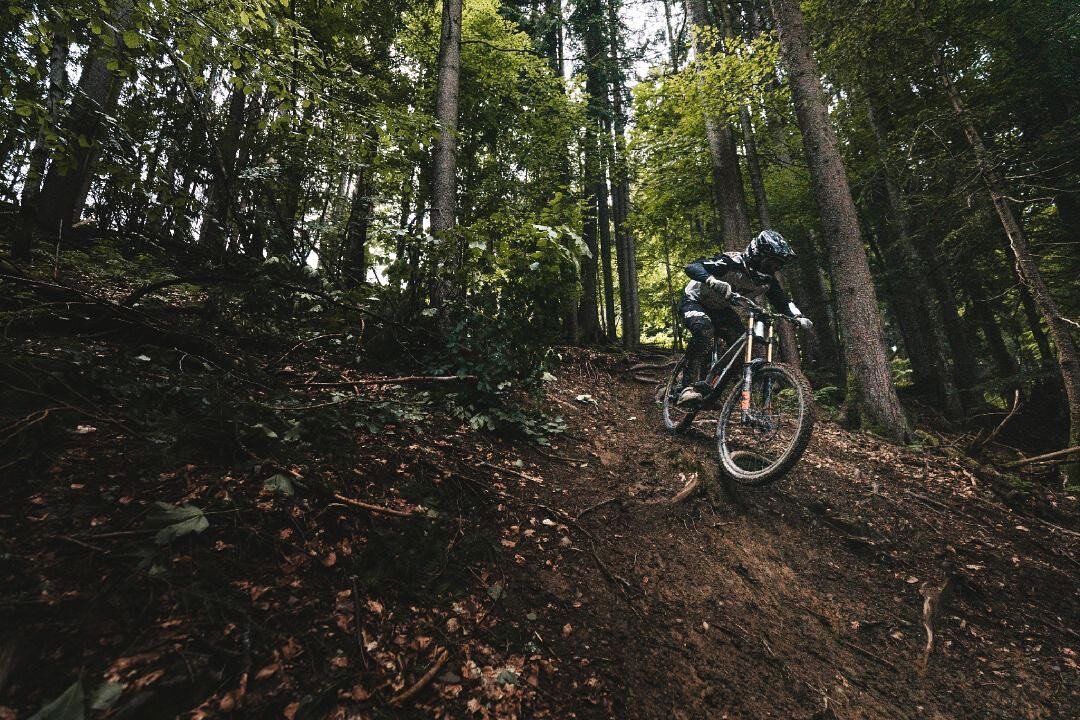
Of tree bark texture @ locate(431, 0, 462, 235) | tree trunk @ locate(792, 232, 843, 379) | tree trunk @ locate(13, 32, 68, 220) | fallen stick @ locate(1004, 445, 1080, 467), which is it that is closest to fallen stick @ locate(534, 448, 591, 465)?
tree bark texture @ locate(431, 0, 462, 235)

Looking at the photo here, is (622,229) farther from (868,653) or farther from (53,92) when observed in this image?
(868,653)

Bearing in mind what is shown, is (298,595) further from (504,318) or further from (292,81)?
(292,81)

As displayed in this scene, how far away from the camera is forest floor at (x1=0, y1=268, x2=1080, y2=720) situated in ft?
4.65

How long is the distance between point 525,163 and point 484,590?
1032cm

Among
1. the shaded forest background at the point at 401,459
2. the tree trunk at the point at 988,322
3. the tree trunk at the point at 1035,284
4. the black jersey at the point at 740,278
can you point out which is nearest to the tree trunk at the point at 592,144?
the shaded forest background at the point at 401,459

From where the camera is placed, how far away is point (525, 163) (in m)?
10.7

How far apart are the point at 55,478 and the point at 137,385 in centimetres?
65

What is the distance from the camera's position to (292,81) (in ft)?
13.3

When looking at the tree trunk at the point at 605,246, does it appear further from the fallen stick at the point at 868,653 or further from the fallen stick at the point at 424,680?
the fallen stick at the point at 424,680

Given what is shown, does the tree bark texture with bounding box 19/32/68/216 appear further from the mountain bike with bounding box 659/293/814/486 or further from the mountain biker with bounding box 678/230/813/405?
the mountain bike with bounding box 659/293/814/486

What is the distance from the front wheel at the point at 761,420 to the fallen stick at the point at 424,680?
3.13 metres

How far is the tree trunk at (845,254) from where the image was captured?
640 centimetres

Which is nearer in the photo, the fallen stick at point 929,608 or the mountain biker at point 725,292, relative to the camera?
the fallen stick at point 929,608

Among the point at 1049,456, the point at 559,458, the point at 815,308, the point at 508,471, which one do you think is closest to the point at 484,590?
the point at 508,471
